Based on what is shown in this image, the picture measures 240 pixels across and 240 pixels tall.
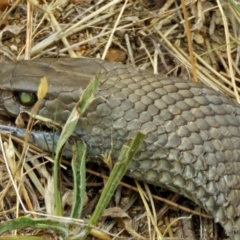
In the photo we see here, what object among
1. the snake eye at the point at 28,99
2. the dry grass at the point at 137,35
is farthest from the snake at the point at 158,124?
→ the dry grass at the point at 137,35

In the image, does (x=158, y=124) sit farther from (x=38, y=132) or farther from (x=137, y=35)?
(x=137, y=35)

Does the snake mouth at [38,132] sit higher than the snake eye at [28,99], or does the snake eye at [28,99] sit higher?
the snake eye at [28,99]

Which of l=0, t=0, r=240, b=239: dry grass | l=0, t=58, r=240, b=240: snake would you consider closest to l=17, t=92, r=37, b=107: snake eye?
l=0, t=58, r=240, b=240: snake

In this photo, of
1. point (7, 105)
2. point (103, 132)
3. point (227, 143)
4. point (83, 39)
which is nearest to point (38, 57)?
point (83, 39)

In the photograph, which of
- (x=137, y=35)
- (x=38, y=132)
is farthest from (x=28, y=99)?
(x=137, y=35)

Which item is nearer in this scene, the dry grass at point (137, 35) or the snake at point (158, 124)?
the snake at point (158, 124)

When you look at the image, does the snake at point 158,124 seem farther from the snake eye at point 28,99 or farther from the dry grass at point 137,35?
the dry grass at point 137,35
